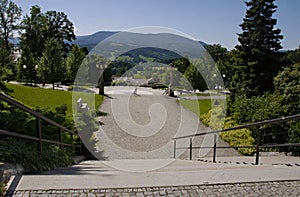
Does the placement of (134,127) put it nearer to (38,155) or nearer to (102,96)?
(102,96)

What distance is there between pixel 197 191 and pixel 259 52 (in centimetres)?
2067

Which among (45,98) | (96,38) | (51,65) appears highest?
(96,38)

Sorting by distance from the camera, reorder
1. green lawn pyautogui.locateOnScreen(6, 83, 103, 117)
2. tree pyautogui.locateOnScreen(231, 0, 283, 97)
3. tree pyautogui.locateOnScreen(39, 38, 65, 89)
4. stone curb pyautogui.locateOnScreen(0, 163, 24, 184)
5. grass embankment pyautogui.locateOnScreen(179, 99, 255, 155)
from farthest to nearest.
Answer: tree pyautogui.locateOnScreen(39, 38, 65, 89)
tree pyautogui.locateOnScreen(231, 0, 283, 97)
green lawn pyautogui.locateOnScreen(6, 83, 103, 117)
grass embankment pyautogui.locateOnScreen(179, 99, 255, 155)
stone curb pyautogui.locateOnScreen(0, 163, 24, 184)

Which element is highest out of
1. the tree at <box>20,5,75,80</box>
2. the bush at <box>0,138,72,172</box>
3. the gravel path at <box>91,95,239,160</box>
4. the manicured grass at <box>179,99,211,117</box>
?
the tree at <box>20,5,75,80</box>

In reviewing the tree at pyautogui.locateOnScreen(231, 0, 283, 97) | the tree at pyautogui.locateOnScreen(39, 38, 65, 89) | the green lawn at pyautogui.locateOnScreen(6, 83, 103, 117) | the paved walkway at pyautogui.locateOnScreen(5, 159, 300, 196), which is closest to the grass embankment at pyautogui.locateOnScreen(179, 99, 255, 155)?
the tree at pyautogui.locateOnScreen(231, 0, 283, 97)

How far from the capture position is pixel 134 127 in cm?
1340

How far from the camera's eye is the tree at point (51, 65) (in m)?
24.3

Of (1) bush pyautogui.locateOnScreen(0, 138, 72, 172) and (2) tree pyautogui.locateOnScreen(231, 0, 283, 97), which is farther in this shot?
(2) tree pyautogui.locateOnScreen(231, 0, 283, 97)

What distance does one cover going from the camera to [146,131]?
503 inches

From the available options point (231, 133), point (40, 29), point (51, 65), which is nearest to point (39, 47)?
point (40, 29)

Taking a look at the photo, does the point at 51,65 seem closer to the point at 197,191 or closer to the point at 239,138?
the point at 239,138

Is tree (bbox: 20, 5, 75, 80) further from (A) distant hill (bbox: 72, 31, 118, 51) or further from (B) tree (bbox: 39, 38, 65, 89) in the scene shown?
(A) distant hill (bbox: 72, 31, 118, 51)

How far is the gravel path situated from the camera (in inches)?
368

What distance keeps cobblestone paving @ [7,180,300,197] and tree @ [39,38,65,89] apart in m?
23.8
